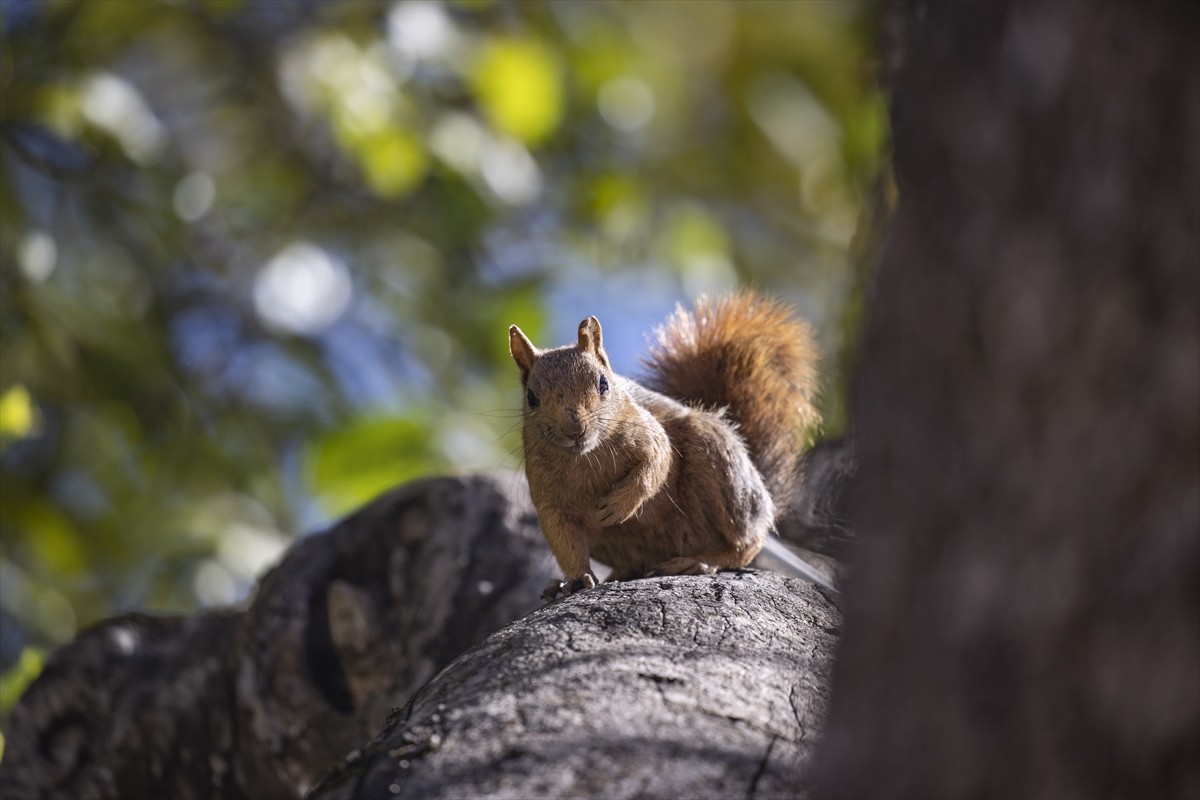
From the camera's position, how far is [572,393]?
246cm

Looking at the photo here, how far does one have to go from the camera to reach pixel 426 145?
400 centimetres

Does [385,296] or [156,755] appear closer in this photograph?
[156,755]

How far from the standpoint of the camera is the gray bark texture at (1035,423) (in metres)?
0.85

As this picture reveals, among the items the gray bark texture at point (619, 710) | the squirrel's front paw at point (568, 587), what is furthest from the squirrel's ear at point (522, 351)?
the gray bark texture at point (619, 710)

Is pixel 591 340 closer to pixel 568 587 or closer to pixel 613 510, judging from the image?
pixel 613 510

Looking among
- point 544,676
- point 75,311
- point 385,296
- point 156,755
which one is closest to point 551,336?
point 385,296

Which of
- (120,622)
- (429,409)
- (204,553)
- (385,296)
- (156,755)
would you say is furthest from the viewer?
(385,296)

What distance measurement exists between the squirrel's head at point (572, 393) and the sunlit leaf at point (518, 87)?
45.4 inches

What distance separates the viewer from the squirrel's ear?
2.66 m

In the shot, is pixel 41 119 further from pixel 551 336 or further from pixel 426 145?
pixel 551 336

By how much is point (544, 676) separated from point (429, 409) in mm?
3169

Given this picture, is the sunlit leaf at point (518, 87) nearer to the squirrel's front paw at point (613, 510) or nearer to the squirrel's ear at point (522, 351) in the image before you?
the squirrel's ear at point (522, 351)

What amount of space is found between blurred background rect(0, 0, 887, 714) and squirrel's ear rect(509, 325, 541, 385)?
3.05ft

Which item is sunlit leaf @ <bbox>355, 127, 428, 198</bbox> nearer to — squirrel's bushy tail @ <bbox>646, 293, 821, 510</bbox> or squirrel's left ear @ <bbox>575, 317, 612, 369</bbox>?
squirrel's bushy tail @ <bbox>646, 293, 821, 510</bbox>
